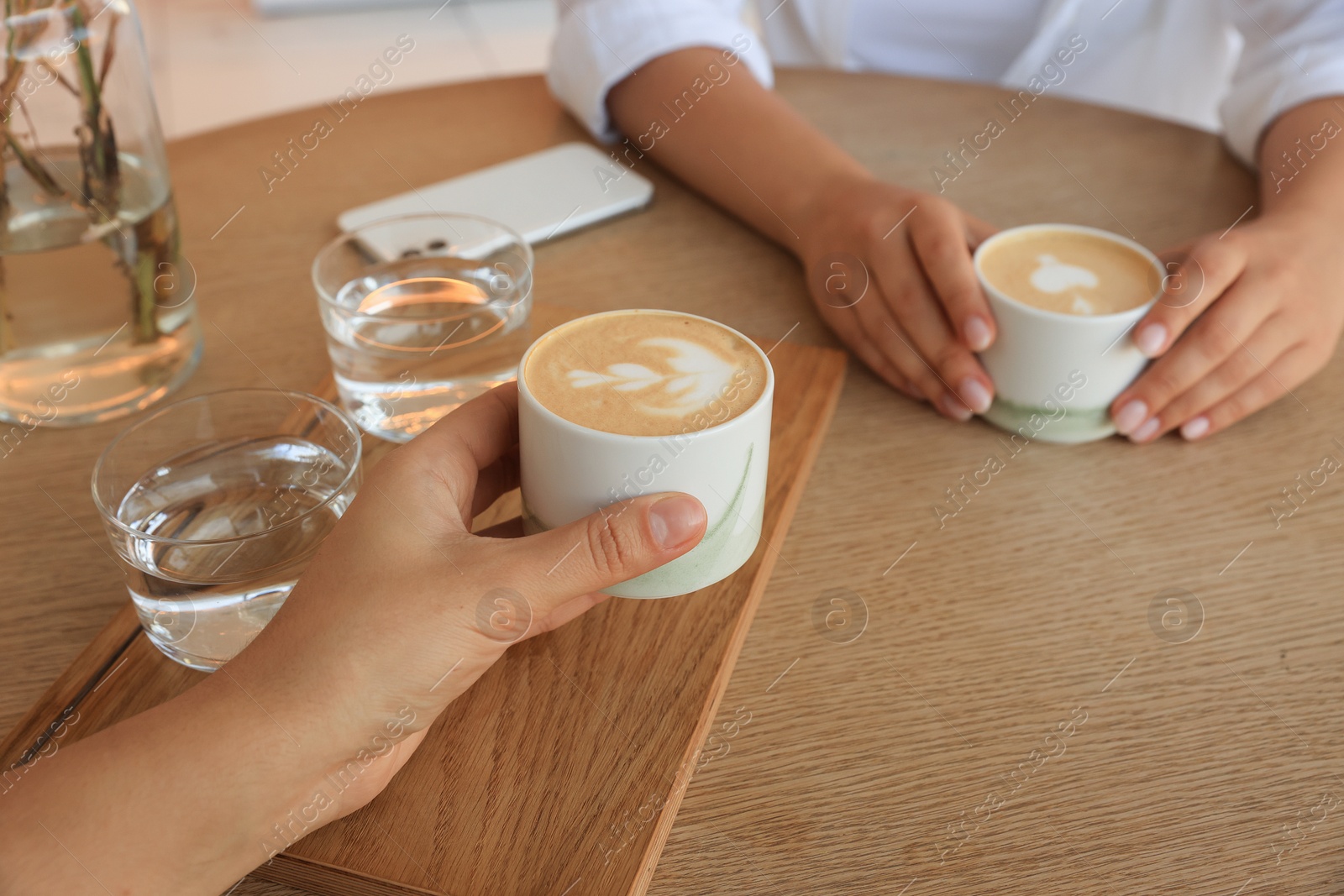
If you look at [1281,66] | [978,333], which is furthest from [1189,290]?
[1281,66]

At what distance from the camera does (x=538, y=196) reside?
108 centimetres

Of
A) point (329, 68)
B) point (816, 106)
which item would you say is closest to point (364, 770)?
point (816, 106)

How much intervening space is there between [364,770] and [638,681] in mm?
167

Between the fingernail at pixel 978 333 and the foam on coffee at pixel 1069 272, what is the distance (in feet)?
0.11

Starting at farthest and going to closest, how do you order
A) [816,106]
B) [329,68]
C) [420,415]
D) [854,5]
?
[329,68] → [854,5] → [816,106] → [420,415]

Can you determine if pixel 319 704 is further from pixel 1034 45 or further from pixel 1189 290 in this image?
pixel 1034 45

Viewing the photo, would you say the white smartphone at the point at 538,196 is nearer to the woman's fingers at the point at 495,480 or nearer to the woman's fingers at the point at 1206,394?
the woman's fingers at the point at 495,480

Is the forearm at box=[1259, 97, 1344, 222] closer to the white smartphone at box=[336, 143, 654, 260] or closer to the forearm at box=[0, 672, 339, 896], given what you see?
the white smartphone at box=[336, 143, 654, 260]

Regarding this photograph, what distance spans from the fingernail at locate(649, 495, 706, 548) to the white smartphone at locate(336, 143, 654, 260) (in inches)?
21.9

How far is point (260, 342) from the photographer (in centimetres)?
90

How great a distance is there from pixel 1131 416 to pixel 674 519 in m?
0.46

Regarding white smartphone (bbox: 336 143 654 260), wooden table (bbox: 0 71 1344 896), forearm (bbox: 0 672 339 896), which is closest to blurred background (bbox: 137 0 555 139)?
white smartphone (bbox: 336 143 654 260)

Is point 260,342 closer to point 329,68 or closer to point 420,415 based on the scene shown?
point 420,415

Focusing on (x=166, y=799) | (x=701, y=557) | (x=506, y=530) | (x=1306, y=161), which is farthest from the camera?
(x=1306, y=161)
